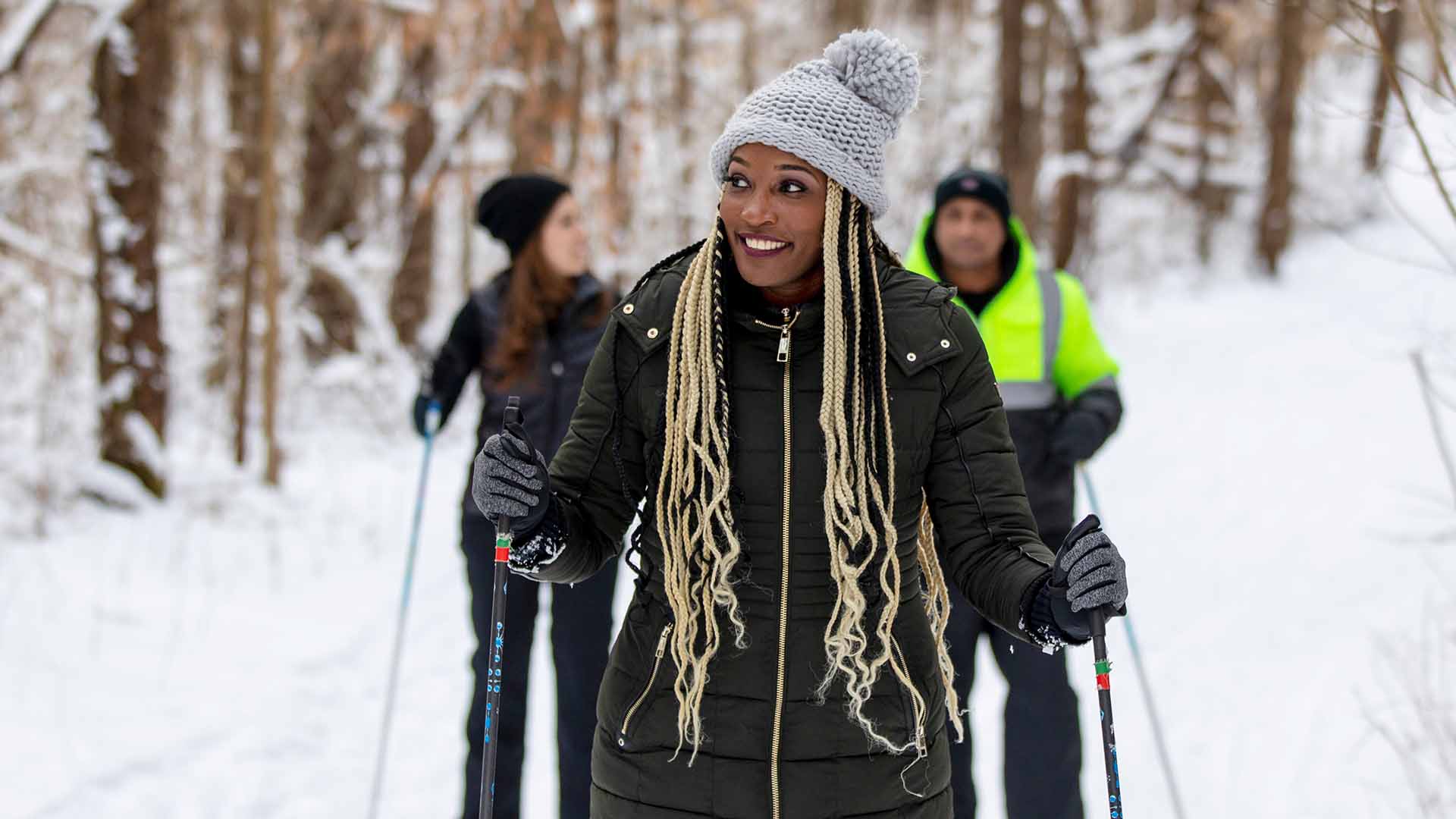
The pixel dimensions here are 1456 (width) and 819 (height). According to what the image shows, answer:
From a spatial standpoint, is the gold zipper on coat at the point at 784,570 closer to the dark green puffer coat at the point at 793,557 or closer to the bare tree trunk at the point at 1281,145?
the dark green puffer coat at the point at 793,557

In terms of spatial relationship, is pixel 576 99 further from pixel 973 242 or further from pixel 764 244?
pixel 764 244

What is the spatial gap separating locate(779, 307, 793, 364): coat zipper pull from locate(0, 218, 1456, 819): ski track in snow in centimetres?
286

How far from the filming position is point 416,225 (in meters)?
15.9

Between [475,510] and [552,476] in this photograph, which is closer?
[552,476]

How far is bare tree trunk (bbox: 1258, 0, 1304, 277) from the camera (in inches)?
688

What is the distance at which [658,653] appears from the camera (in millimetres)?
2127

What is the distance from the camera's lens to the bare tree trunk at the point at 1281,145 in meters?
17.5

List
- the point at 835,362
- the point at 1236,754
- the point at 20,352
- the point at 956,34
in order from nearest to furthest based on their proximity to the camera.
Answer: the point at 835,362 → the point at 1236,754 → the point at 20,352 → the point at 956,34

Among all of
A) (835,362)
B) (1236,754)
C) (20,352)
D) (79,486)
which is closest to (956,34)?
(20,352)

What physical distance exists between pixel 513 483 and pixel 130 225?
8023 mm

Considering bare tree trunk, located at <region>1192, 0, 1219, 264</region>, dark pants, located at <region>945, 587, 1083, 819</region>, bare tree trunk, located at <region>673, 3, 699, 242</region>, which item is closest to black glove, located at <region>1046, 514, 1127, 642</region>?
dark pants, located at <region>945, 587, 1083, 819</region>

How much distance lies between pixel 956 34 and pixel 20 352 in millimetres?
16379

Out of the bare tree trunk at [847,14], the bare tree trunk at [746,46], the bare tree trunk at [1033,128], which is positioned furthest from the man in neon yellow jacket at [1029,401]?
the bare tree trunk at [746,46]

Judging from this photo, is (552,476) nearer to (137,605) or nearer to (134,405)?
(137,605)
